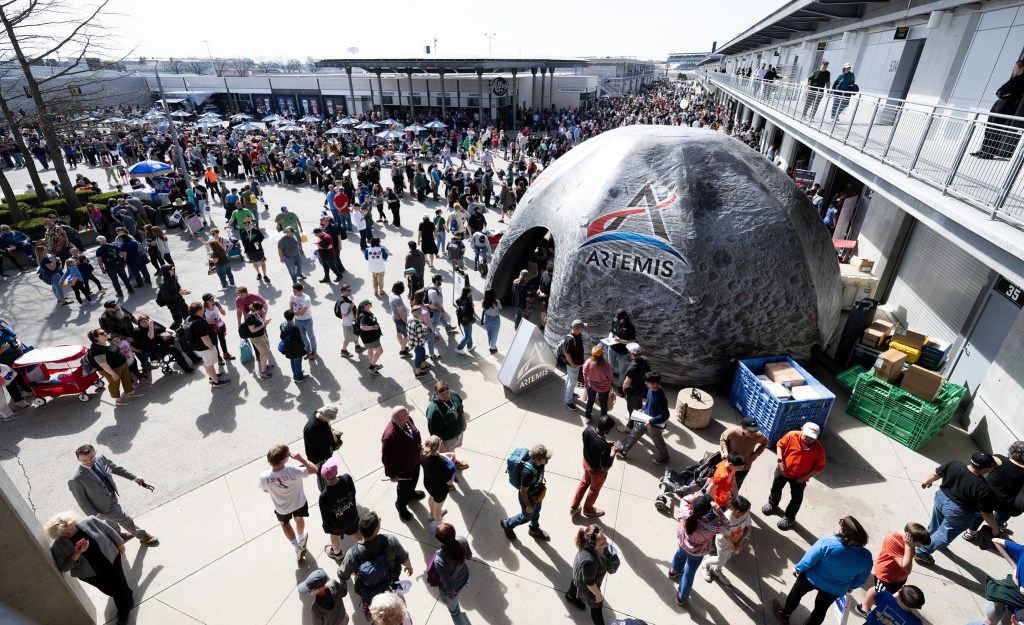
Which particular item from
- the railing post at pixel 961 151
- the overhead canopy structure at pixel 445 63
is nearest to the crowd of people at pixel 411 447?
the railing post at pixel 961 151

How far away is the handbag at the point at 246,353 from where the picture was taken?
33.3 feet

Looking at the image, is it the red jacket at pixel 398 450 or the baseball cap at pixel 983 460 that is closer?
the baseball cap at pixel 983 460

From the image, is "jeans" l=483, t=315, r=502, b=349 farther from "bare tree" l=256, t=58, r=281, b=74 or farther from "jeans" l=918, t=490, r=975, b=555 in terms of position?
"bare tree" l=256, t=58, r=281, b=74

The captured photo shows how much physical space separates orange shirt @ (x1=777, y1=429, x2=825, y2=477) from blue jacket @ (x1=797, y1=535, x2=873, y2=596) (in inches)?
56.6

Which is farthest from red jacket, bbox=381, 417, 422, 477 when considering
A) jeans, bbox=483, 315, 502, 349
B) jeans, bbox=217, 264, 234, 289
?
jeans, bbox=217, 264, 234, 289

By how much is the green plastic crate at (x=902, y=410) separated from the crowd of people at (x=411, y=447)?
2.42ft

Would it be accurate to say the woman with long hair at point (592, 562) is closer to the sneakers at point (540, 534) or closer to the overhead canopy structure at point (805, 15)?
the sneakers at point (540, 534)

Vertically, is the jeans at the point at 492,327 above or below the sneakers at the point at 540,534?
above

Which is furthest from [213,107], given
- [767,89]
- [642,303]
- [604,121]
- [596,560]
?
[596,560]

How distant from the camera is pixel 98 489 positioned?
5.89 meters

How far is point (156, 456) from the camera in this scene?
794 cm

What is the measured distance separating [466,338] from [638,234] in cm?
405

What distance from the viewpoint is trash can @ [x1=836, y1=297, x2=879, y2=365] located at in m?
10.0

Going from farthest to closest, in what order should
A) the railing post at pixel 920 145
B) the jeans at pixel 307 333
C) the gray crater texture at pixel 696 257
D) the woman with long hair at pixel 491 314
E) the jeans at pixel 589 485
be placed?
the woman with long hair at pixel 491 314, the jeans at pixel 307 333, the gray crater texture at pixel 696 257, the railing post at pixel 920 145, the jeans at pixel 589 485
